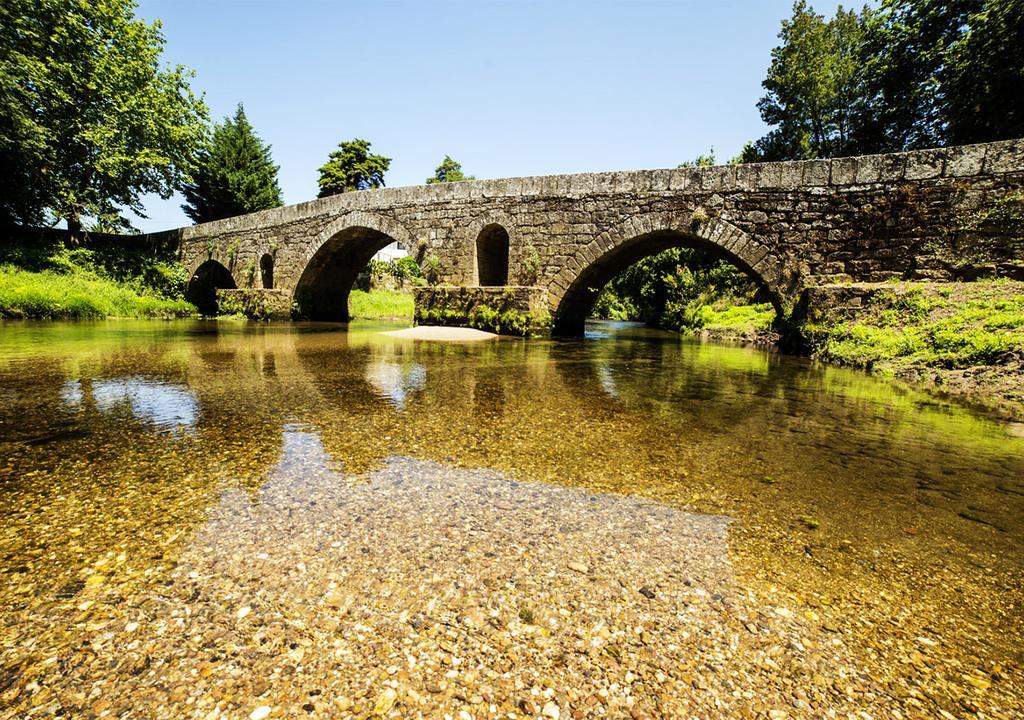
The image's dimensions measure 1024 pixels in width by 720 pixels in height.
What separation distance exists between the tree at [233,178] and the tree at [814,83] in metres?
34.9

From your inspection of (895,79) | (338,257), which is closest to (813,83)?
(895,79)

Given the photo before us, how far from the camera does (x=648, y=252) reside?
12.8 meters

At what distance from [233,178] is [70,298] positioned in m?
21.5

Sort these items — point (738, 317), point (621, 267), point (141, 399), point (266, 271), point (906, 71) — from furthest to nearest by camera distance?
point (906, 71) < point (266, 271) < point (738, 317) < point (621, 267) < point (141, 399)

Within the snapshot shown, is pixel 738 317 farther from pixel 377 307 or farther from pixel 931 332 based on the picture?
pixel 377 307

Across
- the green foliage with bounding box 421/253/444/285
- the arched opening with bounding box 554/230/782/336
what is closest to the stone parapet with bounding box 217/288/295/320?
the green foliage with bounding box 421/253/444/285

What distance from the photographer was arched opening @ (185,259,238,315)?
21.6 metres

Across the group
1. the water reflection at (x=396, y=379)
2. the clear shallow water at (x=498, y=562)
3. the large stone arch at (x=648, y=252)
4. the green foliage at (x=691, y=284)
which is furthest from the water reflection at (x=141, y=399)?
the green foliage at (x=691, y=284)

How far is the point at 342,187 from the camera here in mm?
40312

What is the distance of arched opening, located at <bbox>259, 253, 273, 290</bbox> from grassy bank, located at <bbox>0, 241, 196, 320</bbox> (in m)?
4.75

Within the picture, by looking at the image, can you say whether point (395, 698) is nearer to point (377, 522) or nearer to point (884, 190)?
point (377, 522)

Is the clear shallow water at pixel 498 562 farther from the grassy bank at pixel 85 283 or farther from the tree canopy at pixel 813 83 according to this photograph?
the tree canopy at pixel 813 83

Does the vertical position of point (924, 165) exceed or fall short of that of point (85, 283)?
it exceeds it

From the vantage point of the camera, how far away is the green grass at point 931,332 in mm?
6109
